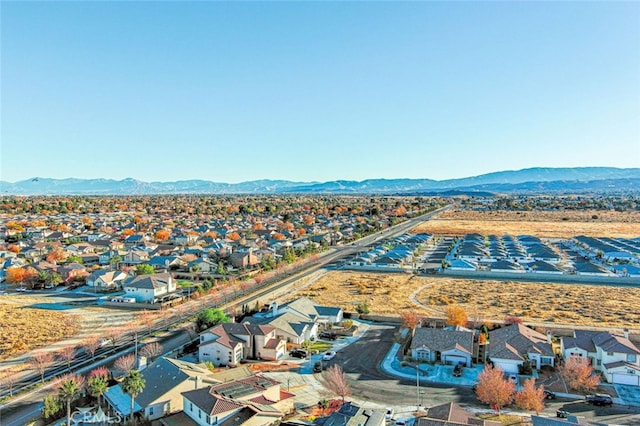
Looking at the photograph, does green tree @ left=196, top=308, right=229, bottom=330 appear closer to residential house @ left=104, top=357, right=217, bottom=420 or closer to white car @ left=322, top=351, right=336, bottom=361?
white car @ left=322, top=351, right=336, bottom=361

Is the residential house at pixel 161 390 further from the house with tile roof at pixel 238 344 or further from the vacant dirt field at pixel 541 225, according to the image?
the vacant dirt field at pixel 541 225

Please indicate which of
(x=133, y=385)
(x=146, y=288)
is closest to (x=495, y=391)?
(x=133, y=385)

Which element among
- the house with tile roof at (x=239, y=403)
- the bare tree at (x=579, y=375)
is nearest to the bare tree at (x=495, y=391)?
the bare tree at (x=579, y=375)

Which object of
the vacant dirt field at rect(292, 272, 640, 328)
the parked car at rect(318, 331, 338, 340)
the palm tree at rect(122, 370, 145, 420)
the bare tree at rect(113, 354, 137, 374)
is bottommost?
the vacant dirt field at rect(292, 272, 640, 328)


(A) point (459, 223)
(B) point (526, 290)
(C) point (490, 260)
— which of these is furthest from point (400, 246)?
(A) point (459, 223)

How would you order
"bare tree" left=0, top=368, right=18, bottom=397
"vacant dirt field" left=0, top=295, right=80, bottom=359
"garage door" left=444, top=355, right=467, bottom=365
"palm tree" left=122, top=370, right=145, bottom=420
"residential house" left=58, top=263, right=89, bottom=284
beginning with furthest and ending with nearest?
1. "residential house" left=58, top=263, right=89, bottom=284
2. "vacant dirt field" left=0, top=295, right=80, bottom=359
3. "garage door" left=444, top=355, right=467, bottom=365
4. "bare tree" left=0, top=368, right=18, bottom=397
5. "palm tree" left=122, top=370, right=145, bottom=420

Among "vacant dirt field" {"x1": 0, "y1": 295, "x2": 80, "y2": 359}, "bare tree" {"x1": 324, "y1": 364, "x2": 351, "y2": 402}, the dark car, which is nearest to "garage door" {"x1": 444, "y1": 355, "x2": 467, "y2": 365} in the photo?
"bare tree" {"x1": 324, "y1": 364, "x2": 351, "y2": 402}

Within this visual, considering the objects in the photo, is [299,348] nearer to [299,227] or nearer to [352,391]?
[352,391]
